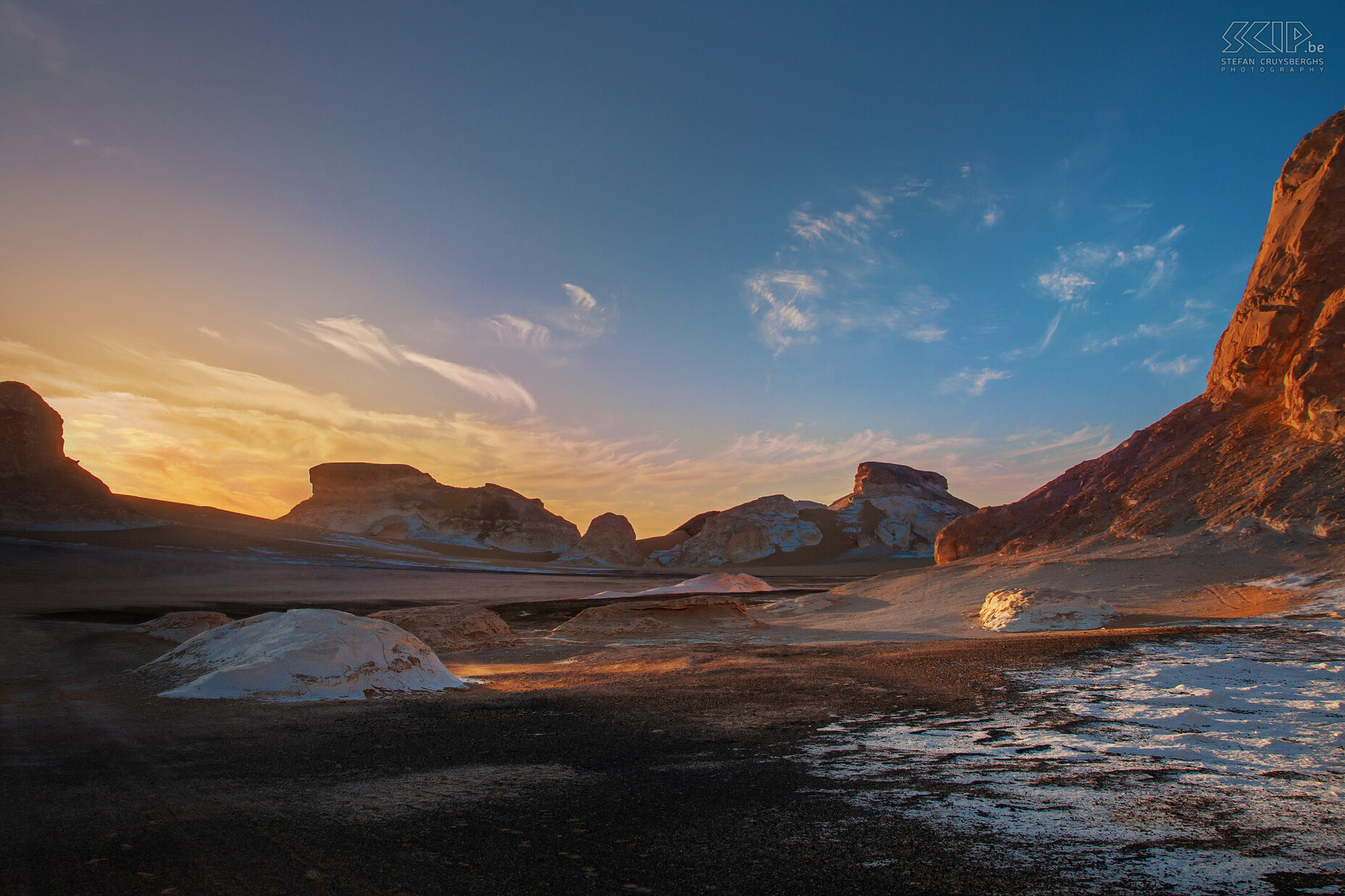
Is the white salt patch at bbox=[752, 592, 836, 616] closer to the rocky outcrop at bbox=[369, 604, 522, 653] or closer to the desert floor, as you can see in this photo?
the rocky outcrop at bbox=[369, 604, 522, 653]

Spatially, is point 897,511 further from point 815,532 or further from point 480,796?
point 480,796

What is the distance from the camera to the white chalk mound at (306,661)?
832 cm

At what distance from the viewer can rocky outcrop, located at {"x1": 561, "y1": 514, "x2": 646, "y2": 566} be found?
3890 inches

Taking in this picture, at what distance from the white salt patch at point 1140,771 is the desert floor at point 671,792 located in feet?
0.07

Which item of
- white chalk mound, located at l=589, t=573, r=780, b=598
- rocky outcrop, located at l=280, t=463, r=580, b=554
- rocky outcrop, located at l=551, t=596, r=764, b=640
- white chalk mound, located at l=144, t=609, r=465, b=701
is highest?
rocky outcrop, located at l=280, t=463, r=580, b=554

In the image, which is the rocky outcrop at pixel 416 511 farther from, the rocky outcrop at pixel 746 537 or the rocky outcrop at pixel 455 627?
the rocky outcrop at pixel 455 627

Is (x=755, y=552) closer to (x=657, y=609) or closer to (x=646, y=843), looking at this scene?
(x=657, y=609)

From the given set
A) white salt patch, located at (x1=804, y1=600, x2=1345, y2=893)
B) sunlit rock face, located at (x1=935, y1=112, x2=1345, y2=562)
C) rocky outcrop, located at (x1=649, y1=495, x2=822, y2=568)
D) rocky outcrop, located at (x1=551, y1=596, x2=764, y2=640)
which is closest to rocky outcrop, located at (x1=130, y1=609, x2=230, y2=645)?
rocky outcrop, located at (x1=551, y1=596, x2=764, y2=640)

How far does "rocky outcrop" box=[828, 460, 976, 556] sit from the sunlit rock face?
5976 cm

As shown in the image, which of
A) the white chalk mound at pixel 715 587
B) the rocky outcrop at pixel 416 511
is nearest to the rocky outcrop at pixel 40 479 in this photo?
the rocky outcrop at pixel 416 511

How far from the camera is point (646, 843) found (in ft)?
10.5

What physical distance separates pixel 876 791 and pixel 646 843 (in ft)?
4.92

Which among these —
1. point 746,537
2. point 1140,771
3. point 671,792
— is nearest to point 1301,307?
point 1140,771

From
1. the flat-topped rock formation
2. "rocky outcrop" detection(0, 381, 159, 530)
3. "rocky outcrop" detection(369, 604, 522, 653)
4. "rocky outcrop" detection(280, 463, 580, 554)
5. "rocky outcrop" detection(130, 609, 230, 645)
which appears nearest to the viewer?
"rocky outcrop" detection(130, 609, 230, 645)
